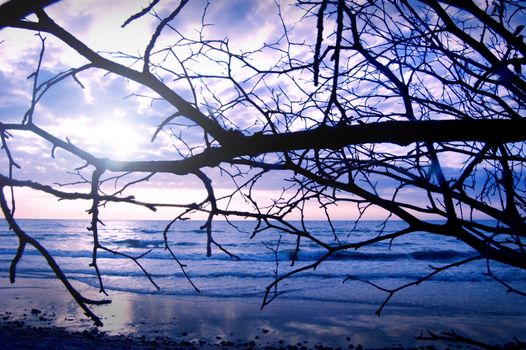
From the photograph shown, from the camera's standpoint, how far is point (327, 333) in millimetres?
8664

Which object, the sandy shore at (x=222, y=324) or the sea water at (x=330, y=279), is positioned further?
the sea water at (x=330, y=279)

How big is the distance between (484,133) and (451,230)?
291 millimetres

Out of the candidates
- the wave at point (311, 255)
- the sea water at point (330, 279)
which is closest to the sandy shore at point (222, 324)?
the sea water at point (330, 279)

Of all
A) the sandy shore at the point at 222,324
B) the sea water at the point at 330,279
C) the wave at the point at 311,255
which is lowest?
the sandy shore at the point at 222,324

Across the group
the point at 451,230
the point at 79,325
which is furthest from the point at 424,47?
the point at 79,325

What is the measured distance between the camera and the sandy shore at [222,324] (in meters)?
7.99

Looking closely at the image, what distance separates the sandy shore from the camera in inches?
315

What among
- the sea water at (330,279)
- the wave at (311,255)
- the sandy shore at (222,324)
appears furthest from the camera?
the wave at (311,255)

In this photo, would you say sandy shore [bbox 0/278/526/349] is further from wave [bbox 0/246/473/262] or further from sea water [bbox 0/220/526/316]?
wave [bbox 0/246/473/262]

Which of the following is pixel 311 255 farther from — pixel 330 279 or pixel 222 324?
pixel 222 324

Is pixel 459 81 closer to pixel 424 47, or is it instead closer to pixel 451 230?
pixel 424 47

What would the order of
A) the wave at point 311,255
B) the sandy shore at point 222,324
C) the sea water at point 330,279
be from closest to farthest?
the sandy shore at point 222,324
the sea water at point 330,279
the wave at point 311,255

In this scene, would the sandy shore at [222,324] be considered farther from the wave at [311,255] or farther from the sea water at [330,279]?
the wave at [311,255]

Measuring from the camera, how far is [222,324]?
30.4 ft
